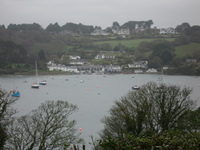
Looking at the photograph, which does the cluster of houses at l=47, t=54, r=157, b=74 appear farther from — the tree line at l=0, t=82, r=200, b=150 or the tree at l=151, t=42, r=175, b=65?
the tree line at l=0, t=82, r=200, b=150

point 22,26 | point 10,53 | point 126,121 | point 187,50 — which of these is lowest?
point 126,121

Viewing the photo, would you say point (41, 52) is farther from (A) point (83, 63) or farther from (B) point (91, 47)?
(B) point (91, 47)

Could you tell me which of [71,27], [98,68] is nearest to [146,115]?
[98,68]

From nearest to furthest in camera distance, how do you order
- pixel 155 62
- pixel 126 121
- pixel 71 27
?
1. pixel 126 121
2. pixel 155 62
3. pixel 71 27

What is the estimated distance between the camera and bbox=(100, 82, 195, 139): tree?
16.1 metres

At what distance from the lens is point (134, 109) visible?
1759 cm

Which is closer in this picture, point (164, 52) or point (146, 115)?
point (146, 115)

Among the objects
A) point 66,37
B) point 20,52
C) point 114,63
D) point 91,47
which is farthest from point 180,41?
point 20,52

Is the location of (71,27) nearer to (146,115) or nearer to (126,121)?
(146,115)

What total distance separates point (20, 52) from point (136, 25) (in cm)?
11581

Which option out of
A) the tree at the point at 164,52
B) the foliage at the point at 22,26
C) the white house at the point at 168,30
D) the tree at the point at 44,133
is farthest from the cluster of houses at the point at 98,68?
the tree at the point at 44,133

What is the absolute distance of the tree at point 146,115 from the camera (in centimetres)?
1614

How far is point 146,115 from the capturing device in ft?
57.6

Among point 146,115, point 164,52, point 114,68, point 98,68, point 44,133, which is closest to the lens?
point 44,133
